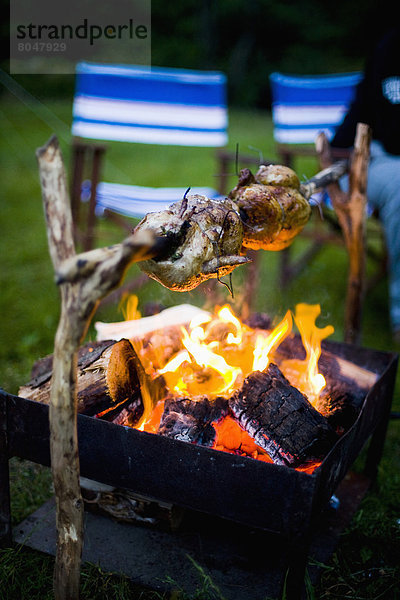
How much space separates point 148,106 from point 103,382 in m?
3.58

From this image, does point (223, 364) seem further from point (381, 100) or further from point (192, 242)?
point (381, 100)

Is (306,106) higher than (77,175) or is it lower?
higher

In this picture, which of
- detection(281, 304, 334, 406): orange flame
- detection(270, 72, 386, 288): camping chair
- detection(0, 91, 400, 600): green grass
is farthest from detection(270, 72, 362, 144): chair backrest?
detection(281, 304, 334, 406): orange flame

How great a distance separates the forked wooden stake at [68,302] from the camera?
1.09 meters

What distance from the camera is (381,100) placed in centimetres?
316

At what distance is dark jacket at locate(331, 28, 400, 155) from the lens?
3107mm

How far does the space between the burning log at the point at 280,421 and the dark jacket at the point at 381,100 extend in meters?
2.08

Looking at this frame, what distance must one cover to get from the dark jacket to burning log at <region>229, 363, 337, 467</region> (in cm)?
208

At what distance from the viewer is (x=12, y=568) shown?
1700 mm

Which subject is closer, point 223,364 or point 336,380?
A: point 223,364

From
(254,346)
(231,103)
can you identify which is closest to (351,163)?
(254,346)

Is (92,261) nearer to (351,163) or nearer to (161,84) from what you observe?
(351,163)

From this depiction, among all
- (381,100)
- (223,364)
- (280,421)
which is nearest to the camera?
(280,421)

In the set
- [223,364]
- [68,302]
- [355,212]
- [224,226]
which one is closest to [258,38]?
[355,212]
